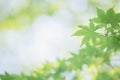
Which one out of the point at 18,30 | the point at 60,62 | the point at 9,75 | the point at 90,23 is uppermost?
the point at 18,30

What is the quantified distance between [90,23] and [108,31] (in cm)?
14

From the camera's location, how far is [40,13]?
6.86 metres

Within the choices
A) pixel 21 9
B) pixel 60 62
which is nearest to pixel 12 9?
pixel 21 9

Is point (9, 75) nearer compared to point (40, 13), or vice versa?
point (9, 75)

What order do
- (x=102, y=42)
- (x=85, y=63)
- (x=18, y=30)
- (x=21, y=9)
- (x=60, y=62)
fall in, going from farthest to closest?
1. (x=18, y=30)
2. (x=21, y=9)
3. (x=60, y=62)
4. (x=85, y=63)
5. (x=102, y=42)

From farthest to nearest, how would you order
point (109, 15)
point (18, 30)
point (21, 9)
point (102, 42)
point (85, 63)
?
point (18, 30) < point (21, 9) < point (85, 63) < point (102, 42) < point (109, 15)

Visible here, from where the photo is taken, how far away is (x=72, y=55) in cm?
242

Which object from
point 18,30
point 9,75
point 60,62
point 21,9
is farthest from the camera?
point 18,30

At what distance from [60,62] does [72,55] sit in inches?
16.0

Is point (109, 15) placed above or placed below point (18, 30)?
below

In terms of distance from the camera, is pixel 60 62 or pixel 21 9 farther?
pixel 21 9

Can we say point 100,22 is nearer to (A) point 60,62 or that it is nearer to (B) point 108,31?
(B) point 108,31

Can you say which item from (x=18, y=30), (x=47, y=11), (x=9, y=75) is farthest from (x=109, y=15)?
(x=18, y=30)

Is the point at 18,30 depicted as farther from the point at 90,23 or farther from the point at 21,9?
the point at 90,23
